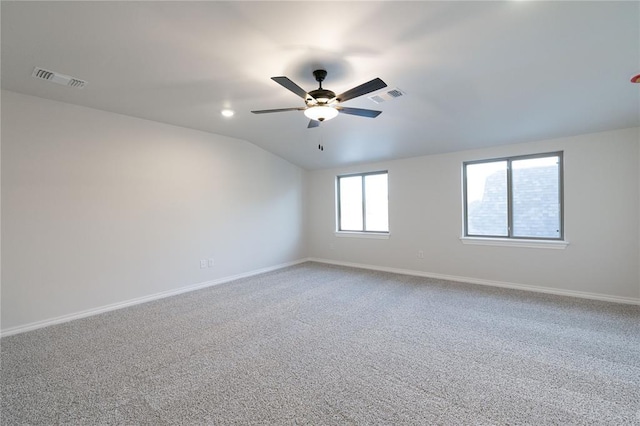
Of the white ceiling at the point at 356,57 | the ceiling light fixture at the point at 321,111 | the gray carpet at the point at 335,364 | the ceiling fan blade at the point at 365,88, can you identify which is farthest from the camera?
the ceiling light fixture at the point at 321,111

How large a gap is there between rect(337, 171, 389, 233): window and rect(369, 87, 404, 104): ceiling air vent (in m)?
2.54

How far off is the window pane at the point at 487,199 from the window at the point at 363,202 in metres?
1.50

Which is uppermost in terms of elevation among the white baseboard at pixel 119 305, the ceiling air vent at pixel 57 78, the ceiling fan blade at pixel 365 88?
the ceiling air vent at pixel 57 78

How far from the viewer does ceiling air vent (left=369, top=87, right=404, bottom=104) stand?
301cm

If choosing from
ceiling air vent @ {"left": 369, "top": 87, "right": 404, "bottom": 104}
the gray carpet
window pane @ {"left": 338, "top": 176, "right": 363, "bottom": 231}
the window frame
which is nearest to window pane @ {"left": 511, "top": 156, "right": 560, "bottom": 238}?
the gray carpet

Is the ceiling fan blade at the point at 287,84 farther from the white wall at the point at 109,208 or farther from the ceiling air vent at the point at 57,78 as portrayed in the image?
the white wall at the point at 109,208

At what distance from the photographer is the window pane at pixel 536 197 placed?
3963mm

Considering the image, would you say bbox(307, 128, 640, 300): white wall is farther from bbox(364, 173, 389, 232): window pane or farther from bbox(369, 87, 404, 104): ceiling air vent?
bbox(369, 87, 404, 104): ceiling air vent

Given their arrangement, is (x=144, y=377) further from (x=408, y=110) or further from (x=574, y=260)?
(x=574, y=260)

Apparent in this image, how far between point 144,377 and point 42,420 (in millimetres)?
551

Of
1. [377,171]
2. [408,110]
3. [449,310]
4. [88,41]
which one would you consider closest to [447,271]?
[449,310]

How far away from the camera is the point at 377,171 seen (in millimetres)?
5699

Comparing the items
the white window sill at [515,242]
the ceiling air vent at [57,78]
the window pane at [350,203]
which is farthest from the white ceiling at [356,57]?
the window pane at [350,203]

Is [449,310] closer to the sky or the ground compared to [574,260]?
closer to the ground
